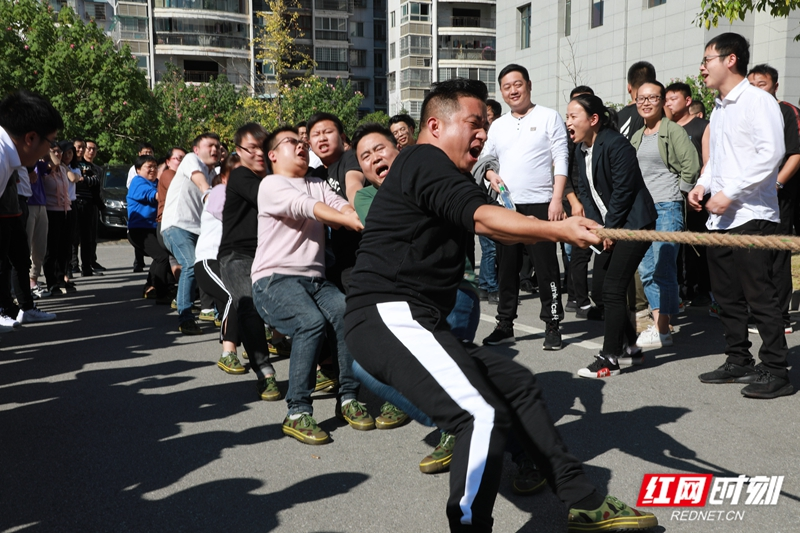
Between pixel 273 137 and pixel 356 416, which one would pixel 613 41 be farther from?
pixel 356 416

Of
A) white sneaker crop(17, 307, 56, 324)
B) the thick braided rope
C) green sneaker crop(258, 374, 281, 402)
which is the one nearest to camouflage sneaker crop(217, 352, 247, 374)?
green sneaker crop(258, 374, 281, 402)

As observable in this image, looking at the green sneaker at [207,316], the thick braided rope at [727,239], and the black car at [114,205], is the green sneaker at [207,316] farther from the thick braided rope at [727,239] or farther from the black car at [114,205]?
the black car at [114,205]

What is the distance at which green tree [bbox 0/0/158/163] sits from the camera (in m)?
24.9

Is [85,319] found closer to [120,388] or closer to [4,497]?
[120,388]

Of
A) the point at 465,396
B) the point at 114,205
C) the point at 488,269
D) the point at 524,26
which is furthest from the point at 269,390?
the point at 524,26

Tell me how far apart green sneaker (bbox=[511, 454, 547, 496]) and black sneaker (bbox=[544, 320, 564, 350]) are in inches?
120

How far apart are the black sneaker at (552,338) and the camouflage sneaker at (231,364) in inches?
101

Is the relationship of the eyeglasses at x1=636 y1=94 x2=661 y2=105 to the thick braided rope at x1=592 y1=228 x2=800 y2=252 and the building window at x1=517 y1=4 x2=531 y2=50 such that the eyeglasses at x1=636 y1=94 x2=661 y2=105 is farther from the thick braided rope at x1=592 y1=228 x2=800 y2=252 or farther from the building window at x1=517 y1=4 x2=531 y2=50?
the building window at x1=517 y1=4 x2=531 y2=50

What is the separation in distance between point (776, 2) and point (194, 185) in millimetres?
6758

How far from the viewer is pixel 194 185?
26.9ft

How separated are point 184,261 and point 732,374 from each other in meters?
5.18

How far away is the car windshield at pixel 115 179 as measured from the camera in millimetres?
19500

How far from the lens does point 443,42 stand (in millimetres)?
61688

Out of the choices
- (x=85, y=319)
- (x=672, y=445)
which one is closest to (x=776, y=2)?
(x=672, y=445)
